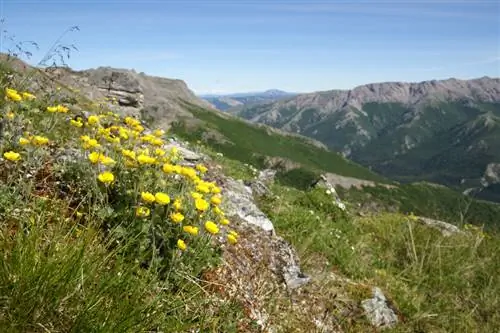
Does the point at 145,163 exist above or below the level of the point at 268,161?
above

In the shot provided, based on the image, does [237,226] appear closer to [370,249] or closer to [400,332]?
[400,332]

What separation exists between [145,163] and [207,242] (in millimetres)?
1080

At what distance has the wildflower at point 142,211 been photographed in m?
3.85

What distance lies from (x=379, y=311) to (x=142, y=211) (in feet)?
12.8

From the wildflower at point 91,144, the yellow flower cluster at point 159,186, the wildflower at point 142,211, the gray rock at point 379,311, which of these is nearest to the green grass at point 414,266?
the gray rock at point 379,311

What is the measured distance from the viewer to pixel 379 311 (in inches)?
239

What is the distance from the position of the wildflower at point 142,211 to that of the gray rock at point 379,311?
338cm

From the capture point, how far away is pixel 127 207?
4219 millimetres

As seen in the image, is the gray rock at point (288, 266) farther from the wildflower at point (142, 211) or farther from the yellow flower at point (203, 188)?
the wildflower at point (142, 211)

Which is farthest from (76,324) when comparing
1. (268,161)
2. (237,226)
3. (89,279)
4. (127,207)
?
(268,161)

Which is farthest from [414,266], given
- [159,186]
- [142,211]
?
[142,211]

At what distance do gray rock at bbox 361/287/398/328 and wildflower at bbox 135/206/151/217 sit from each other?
3.38 metres

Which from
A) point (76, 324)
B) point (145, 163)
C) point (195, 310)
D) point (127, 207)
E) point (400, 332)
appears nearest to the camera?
point (76, 324)

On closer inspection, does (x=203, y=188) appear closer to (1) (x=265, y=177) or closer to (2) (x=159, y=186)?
(2) (x=159, y=186)
